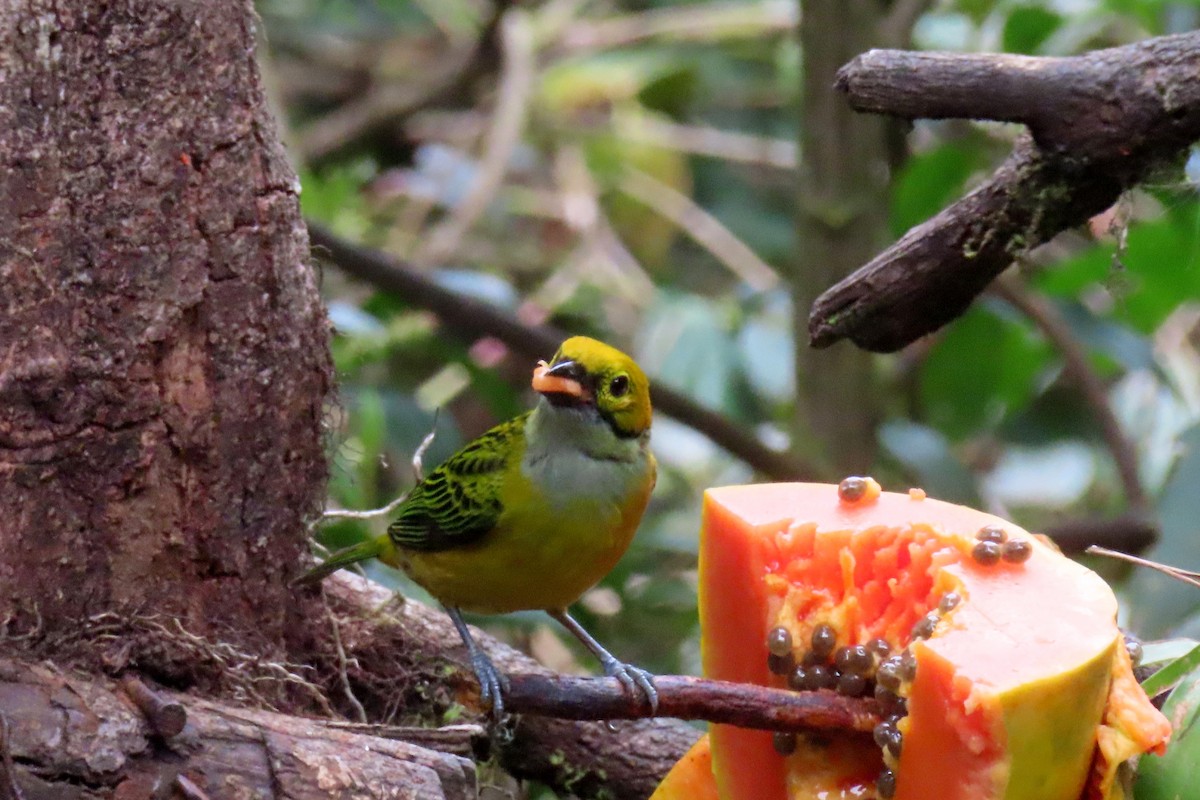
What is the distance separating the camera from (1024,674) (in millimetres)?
1386

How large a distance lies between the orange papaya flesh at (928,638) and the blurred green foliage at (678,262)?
1.14m

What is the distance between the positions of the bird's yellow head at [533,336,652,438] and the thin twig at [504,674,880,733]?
76cm

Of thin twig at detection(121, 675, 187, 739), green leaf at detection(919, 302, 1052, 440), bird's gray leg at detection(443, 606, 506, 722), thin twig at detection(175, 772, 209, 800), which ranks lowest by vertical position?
green leaf at detection(919, 302, 1052, 440)

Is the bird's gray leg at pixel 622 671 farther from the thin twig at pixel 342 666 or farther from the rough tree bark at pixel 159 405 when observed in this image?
the thin twig at pixel 342 666

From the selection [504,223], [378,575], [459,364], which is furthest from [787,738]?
[504,223]

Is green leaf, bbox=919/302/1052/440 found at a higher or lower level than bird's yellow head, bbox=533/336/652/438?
lower

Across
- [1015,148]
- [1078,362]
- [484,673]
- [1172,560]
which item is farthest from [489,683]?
[1078,362]

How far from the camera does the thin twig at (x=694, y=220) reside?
5.18m

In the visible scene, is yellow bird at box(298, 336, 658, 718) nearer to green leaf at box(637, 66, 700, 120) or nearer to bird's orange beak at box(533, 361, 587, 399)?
bird's orange beak at box(533, 361, 587, 399)

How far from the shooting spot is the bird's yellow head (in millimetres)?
2271

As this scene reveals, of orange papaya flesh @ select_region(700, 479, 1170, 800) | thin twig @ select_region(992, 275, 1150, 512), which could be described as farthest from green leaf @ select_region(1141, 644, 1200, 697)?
thin twig @ select_region(992, 275, 1150, 512)

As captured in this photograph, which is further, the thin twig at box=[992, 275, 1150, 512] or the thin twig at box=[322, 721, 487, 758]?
the thin twig at box=[992, 275, 1150, 512]

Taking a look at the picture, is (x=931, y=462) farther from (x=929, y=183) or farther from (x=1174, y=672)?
(x=1174, y=672)

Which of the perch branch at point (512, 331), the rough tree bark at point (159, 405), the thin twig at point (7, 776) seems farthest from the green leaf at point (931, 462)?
the thin twig at point (7, 776)
